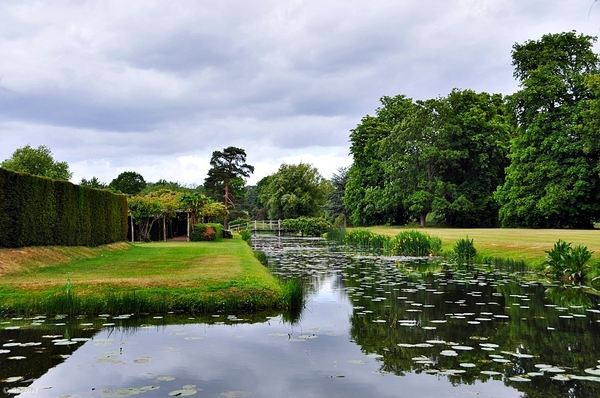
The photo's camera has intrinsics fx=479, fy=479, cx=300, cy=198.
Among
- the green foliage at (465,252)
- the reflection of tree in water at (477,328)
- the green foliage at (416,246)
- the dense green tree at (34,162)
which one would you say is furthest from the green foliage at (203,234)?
the dense green tree at (34,162)

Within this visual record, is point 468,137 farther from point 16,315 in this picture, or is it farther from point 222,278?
point 16,315

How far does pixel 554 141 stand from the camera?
36.3 meters

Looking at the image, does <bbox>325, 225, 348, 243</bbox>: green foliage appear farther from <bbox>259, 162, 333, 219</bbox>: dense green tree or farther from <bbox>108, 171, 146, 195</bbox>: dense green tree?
<bbox>108, 171, 146, 195</bbox>: dense green tree

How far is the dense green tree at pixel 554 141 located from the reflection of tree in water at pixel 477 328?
25648 mm

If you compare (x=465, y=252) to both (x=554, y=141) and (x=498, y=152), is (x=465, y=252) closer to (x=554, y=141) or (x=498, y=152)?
(x=554, y=141)

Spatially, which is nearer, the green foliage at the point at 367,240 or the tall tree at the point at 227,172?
the green foliage at the point at 367,240

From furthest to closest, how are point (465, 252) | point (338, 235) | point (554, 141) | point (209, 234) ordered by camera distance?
point (338, 235) < point (554, 141) < point (209, 234) < point (465, 252)

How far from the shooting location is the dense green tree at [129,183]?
6694cm

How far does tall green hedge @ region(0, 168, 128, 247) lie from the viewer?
12.8 meters

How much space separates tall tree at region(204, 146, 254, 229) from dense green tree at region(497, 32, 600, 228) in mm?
40775

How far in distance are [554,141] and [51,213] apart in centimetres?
3484

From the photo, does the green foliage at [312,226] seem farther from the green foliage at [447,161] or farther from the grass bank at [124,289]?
the grass bank at [124,289]

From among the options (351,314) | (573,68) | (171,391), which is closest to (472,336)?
(351,314)

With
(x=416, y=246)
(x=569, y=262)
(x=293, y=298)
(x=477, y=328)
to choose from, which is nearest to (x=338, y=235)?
(x=416, y=246)
